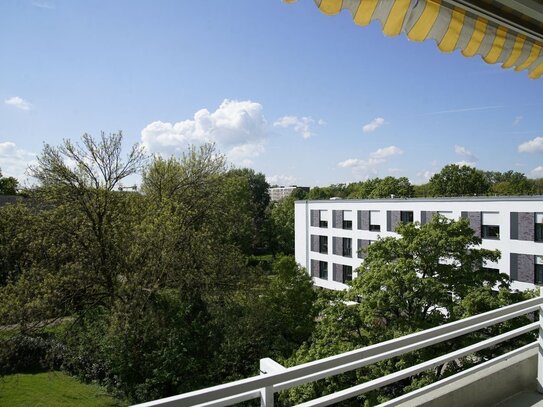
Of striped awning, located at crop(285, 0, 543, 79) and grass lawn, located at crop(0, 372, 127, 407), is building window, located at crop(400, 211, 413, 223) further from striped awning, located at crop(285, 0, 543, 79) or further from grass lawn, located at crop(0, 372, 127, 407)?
striped awning, located at crop(285, 0, 543, 79)

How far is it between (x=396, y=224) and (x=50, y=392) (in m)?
22.8

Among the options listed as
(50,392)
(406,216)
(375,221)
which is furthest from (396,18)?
(375,221)

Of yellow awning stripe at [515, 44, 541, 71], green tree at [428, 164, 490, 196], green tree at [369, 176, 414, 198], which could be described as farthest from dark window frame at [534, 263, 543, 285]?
green tree at [428, 164, 490, 196]

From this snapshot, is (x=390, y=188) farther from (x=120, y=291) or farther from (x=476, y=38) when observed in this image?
(x=476, y=38)

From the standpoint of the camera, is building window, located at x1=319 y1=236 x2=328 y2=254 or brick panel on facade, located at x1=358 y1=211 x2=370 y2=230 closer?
brick panel on facade, located at x1=358 y1=211 x2=370 y2=230

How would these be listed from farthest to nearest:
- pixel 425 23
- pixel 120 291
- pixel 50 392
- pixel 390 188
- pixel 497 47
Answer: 1. pixel 390 188
2. pixel 50 392
3. pixel 120 291
4. pixel 497 47
5. pixel 425 23

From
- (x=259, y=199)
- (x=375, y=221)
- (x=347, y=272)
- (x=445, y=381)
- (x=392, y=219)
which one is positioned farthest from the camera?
(x=259, y=199)

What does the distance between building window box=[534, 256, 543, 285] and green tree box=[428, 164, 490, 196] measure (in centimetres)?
3225

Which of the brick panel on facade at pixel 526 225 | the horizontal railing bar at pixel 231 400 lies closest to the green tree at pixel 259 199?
the brick panel on facade at pixel 526 225

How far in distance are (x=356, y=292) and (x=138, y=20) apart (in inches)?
394

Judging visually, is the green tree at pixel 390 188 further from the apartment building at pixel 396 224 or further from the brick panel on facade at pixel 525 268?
the brick panel on facade at pixel 525 268

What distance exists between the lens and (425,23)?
86.8 inches

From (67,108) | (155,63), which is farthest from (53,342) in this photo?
(155,63)

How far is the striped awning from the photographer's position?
1.96 meters
